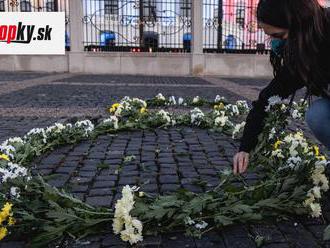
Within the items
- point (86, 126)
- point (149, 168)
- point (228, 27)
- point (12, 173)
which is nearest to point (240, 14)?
point (228, 27)

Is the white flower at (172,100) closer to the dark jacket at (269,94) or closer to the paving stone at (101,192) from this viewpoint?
the paving stone at (101,192)

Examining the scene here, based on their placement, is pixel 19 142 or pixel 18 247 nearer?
pixel 18 247

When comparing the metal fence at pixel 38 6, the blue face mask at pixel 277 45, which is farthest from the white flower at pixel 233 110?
the metal fence at pixel 38 6

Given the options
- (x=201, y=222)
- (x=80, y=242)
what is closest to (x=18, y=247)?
(x=80, y=242)

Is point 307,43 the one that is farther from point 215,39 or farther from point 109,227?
point 215,39

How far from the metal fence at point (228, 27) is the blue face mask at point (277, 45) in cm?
1437

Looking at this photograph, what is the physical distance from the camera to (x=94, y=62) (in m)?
16.4

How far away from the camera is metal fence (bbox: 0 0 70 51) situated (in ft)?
52.6

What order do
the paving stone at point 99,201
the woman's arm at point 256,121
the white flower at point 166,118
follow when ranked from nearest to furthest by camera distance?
the woman's arm at point 256,121 < the paving stone at point 99,201 < the white flower at point 166,118

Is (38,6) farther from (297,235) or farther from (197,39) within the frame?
(297,235)

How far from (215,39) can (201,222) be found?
14.8 meters

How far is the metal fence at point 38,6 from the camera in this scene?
16.0 metres

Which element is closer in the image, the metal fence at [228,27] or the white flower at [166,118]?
the white flower at [166,118]

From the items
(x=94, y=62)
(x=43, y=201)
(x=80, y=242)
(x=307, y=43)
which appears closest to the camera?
(x=307, y=43)
